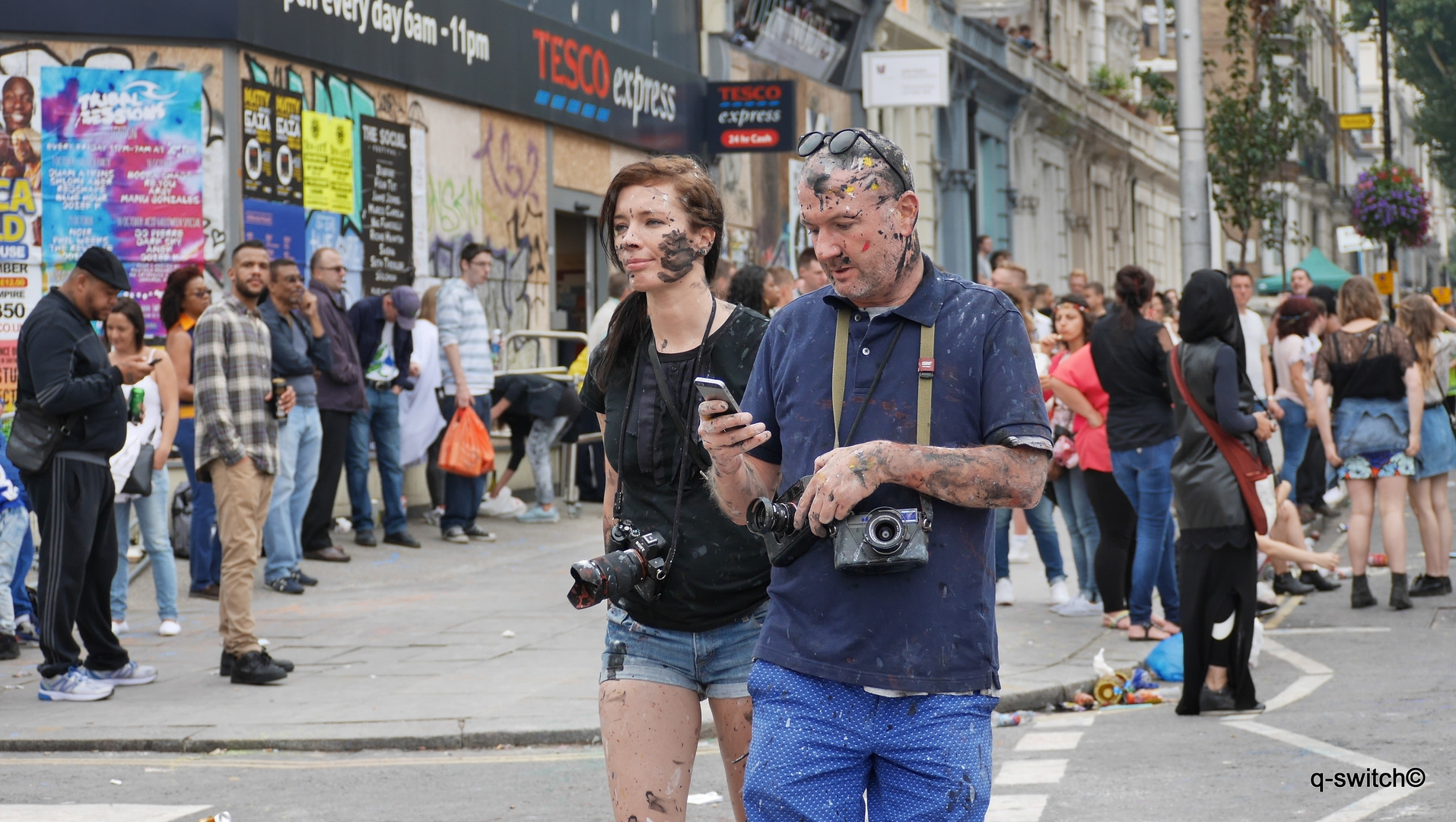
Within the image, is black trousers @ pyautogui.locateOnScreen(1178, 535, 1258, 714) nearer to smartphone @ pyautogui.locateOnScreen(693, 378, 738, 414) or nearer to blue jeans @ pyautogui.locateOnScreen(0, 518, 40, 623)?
smartphone @ pyautogui.locateOnScreen(693, 378, 738, 414)

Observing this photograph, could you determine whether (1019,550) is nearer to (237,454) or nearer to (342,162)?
(342,162)

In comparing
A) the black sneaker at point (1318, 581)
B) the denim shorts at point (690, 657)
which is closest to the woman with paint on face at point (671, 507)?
the denim shorts at point (690, 657)

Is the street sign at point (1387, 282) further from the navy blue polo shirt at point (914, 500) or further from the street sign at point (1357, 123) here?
the navy blue polo shirt at point (914, 500)

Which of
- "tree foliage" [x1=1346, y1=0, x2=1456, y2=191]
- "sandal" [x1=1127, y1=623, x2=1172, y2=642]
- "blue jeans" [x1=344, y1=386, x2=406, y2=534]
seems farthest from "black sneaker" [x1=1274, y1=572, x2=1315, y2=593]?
"tree foliage" [x1=1346, y1=0, x2=1456, y2=191]

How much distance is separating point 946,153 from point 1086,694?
81.3 feet

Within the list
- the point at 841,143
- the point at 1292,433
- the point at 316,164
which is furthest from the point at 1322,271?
the point at 841,143

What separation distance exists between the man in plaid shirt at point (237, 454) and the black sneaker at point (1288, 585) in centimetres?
641

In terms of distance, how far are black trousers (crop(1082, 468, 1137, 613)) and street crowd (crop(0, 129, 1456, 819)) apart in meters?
0.02

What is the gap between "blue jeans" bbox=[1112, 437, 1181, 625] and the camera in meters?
9.27

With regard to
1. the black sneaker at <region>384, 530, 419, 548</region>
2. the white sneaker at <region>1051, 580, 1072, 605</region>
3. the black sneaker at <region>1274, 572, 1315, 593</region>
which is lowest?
the black sneaker at <region>1274, 572, 1315, 593</region>

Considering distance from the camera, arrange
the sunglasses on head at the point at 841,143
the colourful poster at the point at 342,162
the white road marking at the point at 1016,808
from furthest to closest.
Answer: the colourful poster at the point at 342,162
the white road marking at the point at 1016,808
the sunglasses on head at the point at 841,143

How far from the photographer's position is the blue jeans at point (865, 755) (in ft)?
10.2

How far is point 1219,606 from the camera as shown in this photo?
7.26 m

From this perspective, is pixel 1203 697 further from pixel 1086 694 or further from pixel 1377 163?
pixel 1377 163
